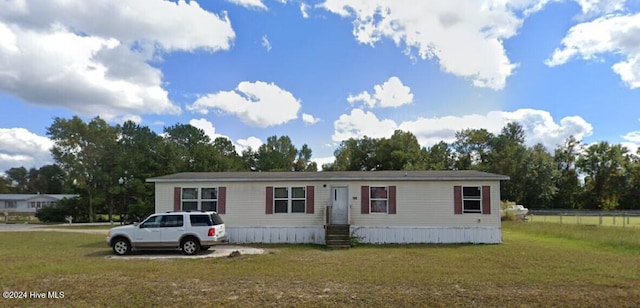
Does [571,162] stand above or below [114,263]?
above

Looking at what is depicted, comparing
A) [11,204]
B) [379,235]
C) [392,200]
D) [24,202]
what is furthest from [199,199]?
[11,204]

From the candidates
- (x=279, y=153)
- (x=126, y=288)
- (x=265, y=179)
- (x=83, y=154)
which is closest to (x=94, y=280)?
(x=126, y=288)

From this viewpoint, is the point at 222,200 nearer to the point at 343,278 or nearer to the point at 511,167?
the point at 343,278

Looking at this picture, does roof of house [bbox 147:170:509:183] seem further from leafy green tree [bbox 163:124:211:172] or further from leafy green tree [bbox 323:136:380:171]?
leafy green tree [bbox 323:136:380:171]

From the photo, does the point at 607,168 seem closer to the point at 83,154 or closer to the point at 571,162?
the point at 571,162

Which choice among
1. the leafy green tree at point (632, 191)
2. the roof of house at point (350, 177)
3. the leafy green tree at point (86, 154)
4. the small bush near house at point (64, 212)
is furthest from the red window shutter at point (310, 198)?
the leafy green tree at point (632, 191)

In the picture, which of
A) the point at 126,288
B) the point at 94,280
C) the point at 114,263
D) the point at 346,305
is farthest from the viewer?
the point at 114,263

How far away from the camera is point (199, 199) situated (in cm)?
1947

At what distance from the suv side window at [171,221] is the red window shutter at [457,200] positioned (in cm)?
1080

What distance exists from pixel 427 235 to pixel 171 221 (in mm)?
10147

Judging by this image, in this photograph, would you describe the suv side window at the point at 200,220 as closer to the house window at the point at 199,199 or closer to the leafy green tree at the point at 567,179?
the house window at the point at 199,199

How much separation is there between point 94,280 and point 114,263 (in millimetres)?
3015

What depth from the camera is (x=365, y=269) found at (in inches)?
442

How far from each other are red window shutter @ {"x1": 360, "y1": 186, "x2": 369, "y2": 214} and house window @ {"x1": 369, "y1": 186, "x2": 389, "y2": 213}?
0.18m
